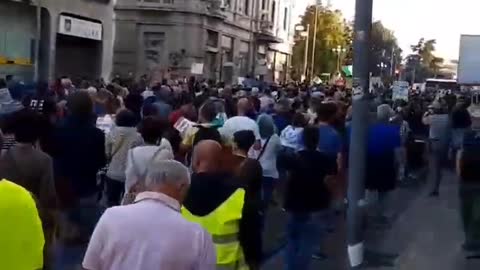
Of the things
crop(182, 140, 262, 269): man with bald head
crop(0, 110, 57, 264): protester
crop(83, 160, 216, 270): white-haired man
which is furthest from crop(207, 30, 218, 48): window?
crop(83, 160, 216, 270): white-haired man

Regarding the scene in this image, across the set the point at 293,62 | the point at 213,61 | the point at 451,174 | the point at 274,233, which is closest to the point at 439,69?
the point at 293,62

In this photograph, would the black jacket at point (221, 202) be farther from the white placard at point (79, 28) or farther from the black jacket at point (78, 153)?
the white placard at point (79, 28)

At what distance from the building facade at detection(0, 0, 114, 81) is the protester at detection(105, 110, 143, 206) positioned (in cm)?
2149

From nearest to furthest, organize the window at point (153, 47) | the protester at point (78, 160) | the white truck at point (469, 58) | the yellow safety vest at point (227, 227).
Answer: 1. the yellow safety vest at point (227, 227)
2. the protester at point (78, 160)
3. the white truck at point (469, 58)
4. the window at point (153, 47)

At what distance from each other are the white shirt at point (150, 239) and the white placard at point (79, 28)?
35.4 meters

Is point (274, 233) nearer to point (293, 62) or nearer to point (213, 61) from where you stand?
point (213, 61)

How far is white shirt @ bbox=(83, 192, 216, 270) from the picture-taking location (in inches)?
181

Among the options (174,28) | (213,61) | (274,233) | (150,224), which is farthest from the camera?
(213,61)

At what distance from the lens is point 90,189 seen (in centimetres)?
965

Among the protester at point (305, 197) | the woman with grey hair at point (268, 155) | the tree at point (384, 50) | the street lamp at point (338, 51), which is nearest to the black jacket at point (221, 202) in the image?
the protester at point (305, 197)

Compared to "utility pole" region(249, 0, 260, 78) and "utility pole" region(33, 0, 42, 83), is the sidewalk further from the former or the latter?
"utility pole" region(249, 0, 260, 78)

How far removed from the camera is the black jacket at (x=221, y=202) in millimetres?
6133

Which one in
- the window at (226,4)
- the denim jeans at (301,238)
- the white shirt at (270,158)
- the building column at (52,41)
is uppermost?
the window at (226,4)

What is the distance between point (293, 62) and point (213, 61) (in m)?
29.7
